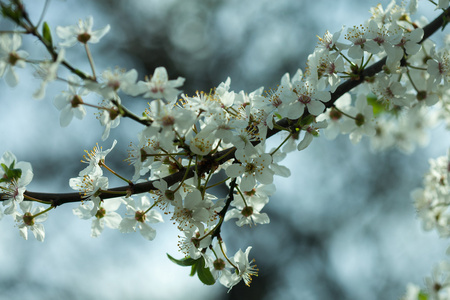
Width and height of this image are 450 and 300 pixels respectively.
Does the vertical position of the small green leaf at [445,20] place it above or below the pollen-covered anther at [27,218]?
above

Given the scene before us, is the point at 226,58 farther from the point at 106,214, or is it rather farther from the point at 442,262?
the point at 106,214

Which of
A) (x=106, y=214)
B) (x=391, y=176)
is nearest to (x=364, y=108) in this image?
(x=106, y=214)

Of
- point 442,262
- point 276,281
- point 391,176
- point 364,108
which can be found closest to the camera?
point 364,108

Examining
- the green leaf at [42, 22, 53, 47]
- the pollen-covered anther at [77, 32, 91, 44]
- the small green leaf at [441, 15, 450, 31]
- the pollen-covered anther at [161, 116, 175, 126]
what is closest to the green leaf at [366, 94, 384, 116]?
the small green leaf at [441, 15, 450, 31]

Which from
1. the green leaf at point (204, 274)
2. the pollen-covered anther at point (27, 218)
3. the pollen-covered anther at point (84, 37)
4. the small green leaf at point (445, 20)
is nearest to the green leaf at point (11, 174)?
the pollen-covered anther at point (27, 218)

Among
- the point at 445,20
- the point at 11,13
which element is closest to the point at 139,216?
the point at 11,13

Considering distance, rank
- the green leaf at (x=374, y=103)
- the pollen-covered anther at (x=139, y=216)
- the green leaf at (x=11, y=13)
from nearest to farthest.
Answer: the green leaf at (x=11, y=13) < the pollen-covered anther at (x=139, y=216) < the green leaf at (x=374, y=103)

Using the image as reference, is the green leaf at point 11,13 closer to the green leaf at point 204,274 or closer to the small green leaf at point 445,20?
the green leaf at point 204,274

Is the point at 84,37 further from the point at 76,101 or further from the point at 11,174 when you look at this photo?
the point at 11,174
